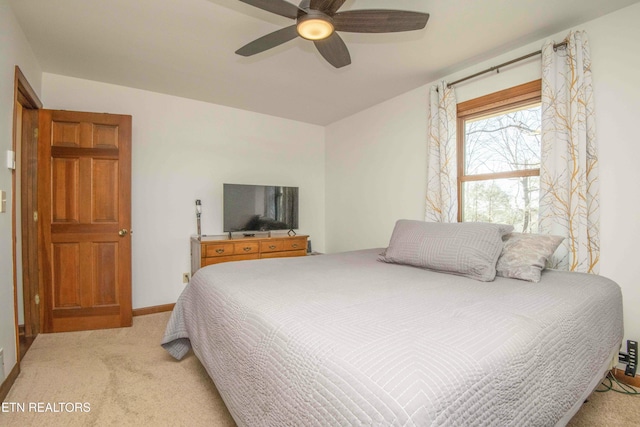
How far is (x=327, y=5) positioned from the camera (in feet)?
5.00

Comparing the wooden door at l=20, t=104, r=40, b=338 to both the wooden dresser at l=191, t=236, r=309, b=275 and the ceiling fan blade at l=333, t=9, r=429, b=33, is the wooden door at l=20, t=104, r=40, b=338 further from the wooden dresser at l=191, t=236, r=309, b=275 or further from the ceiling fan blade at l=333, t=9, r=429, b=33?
the ceiling fan blade at l=333, t=9, r=429, b=33

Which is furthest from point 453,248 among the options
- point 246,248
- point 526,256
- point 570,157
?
point 246,248

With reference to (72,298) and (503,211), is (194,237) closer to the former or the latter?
(72,298)

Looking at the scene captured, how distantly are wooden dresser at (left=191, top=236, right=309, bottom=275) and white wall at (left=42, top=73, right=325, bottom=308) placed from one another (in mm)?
301

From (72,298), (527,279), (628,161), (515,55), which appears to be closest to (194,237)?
(72,298)

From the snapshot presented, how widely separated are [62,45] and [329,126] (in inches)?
123

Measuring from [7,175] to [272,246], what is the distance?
230 cm

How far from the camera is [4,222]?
179 centimetres

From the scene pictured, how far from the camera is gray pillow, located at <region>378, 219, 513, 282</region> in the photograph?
1754 millimetres

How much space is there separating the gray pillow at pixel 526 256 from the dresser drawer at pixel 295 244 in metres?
2.37

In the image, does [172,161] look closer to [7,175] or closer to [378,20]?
[7,175]

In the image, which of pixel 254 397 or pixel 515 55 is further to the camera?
pixel 515 55

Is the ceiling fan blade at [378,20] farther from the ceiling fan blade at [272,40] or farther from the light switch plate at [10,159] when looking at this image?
the light switch plate at [10,159]

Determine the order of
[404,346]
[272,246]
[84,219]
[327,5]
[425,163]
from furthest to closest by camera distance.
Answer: [272,246] < [425,163] < [84,219] < [327,5] < [404,346]
